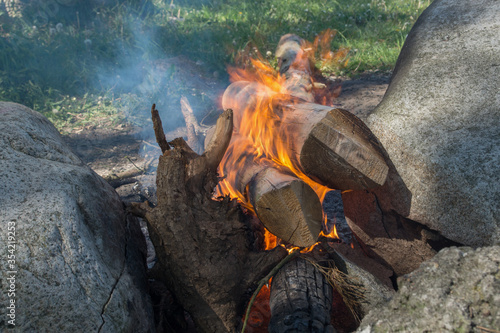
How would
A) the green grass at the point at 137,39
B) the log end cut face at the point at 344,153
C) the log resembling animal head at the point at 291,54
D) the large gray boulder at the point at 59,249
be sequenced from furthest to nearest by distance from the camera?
the green grass at the point at 137,39 < the log resembling animal head at the point at 291,54 < the log end cut face at the point at 344,153 < the large gray boulder at the point at 59,249

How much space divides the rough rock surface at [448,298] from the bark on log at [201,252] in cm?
89

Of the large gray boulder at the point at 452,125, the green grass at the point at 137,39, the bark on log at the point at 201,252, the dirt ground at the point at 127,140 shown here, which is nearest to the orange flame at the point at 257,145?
the bark on log at the point at 201,252

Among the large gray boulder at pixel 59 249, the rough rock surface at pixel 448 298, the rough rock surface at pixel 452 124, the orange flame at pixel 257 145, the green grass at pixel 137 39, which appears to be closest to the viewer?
the rough rock surface at pixel 448 298

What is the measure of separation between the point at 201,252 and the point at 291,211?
0.61 metres

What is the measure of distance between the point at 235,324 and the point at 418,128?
1683 millimetres

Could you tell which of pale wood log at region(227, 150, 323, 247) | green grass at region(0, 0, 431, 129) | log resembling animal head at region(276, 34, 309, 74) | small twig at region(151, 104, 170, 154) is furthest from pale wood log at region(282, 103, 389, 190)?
green grass at region(0, 0, 431, 129)

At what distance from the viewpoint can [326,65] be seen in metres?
6.23

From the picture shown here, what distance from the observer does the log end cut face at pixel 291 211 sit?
2.28m

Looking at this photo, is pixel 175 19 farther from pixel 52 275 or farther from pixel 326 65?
pixel 52 275

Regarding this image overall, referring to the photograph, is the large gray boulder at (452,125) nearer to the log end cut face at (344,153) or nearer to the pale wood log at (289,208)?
the log end cut face at (344,153)

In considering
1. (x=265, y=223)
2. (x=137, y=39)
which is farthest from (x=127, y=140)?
(x=265, y=223)

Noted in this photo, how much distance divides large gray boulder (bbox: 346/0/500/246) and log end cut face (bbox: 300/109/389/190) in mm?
193

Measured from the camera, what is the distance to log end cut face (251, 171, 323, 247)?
2283 millimetres

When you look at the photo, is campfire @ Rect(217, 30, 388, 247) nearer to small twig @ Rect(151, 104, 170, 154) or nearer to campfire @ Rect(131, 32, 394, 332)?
campfire @ Rect(131, 32, 394, 332)
